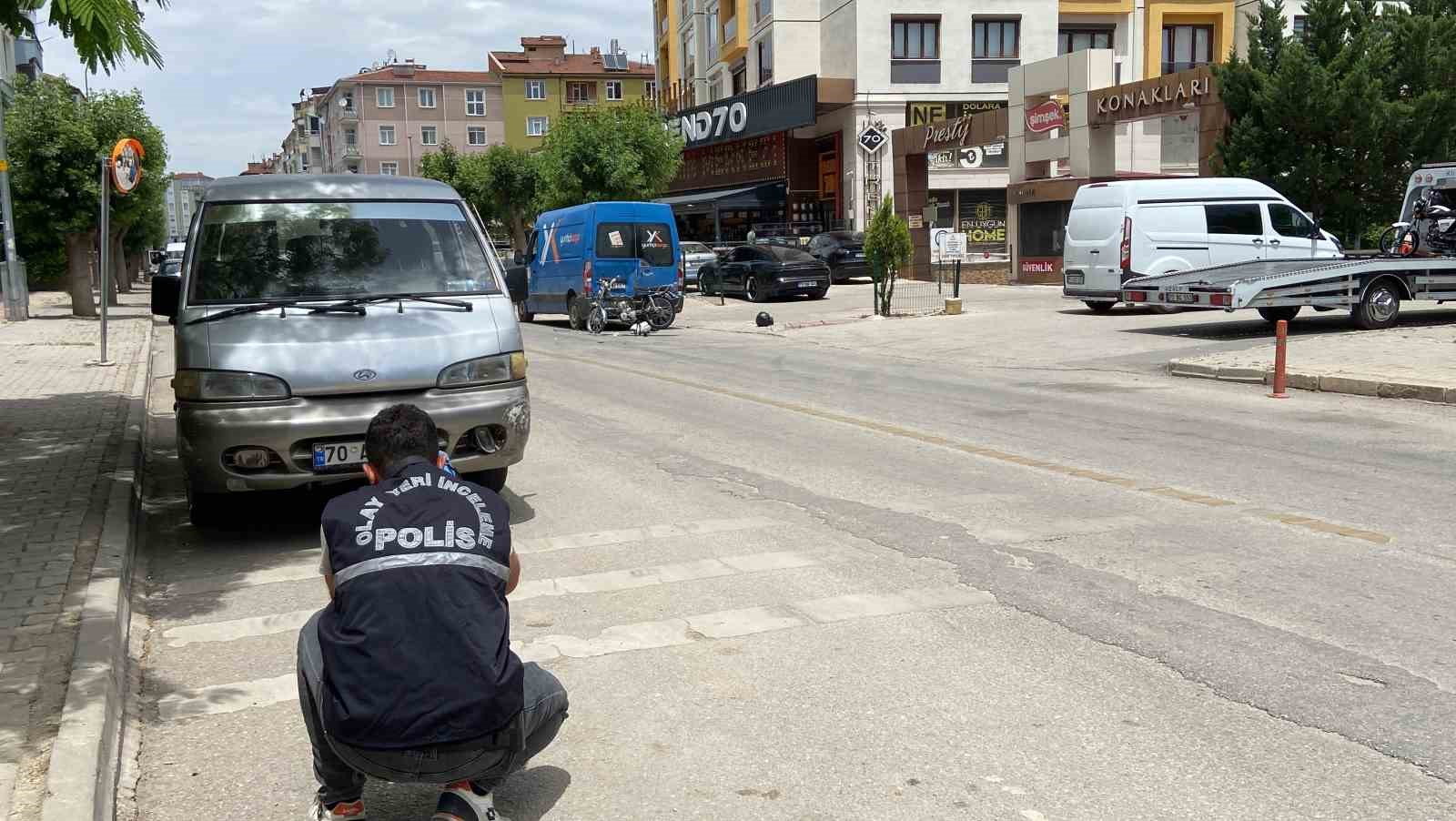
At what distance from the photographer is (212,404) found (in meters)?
6.64

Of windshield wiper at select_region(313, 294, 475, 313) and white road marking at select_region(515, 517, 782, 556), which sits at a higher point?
windshield wiper at select_region(313, 294, 475, 313)

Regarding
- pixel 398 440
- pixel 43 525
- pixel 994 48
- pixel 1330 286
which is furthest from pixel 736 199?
pixel 398 440

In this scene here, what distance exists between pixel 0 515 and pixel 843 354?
44.7 feet

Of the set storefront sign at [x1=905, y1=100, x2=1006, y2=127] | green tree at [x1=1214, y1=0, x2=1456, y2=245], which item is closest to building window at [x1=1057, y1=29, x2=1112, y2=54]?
storefront sign at [x1=905, y1=100, x2=1006, y2=127]

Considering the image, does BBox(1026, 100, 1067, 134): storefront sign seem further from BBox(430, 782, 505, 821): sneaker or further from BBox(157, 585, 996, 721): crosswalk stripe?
BBox(430, 782, 505, 821): sneaker

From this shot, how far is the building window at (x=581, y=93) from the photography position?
316 feet

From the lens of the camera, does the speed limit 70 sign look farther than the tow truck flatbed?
Yes

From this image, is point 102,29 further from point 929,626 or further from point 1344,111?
point 1344,111

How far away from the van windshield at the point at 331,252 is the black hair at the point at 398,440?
4122mm

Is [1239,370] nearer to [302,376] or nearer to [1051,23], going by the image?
[302,376]

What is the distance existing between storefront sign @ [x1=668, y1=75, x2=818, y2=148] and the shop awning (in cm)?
216

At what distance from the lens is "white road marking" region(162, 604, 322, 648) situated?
18.0 ft

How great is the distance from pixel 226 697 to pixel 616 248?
824 inches

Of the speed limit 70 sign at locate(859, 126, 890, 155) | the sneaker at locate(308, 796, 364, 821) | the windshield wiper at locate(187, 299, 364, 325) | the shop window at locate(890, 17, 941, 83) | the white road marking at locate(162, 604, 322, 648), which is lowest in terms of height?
the white road marking at locate(162, 604, 322, 648)
